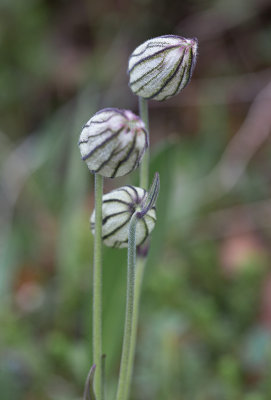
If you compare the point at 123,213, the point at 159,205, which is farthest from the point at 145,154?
the point at 159,205

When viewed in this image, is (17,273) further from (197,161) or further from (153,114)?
(153,114)

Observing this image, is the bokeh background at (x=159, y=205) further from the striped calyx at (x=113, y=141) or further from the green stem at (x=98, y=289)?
the striped calyx at (x=113, y=141)

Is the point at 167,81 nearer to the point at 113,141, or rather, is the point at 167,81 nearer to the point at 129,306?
the point at 113,141

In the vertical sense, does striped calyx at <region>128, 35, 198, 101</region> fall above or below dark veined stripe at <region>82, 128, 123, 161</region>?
above

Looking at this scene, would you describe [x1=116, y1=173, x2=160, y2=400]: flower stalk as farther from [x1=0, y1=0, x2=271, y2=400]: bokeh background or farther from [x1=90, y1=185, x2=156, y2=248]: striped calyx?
[x1=0, y1=0, x2=271, y2=400]: bokeh background

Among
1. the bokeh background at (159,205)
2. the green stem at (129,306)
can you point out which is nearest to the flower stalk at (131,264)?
the green stem at (129,306)

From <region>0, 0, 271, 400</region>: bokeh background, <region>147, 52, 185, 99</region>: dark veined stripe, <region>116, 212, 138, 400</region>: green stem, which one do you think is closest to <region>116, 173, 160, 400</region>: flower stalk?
<region>116, 212, 138, 400</region>: green stem
